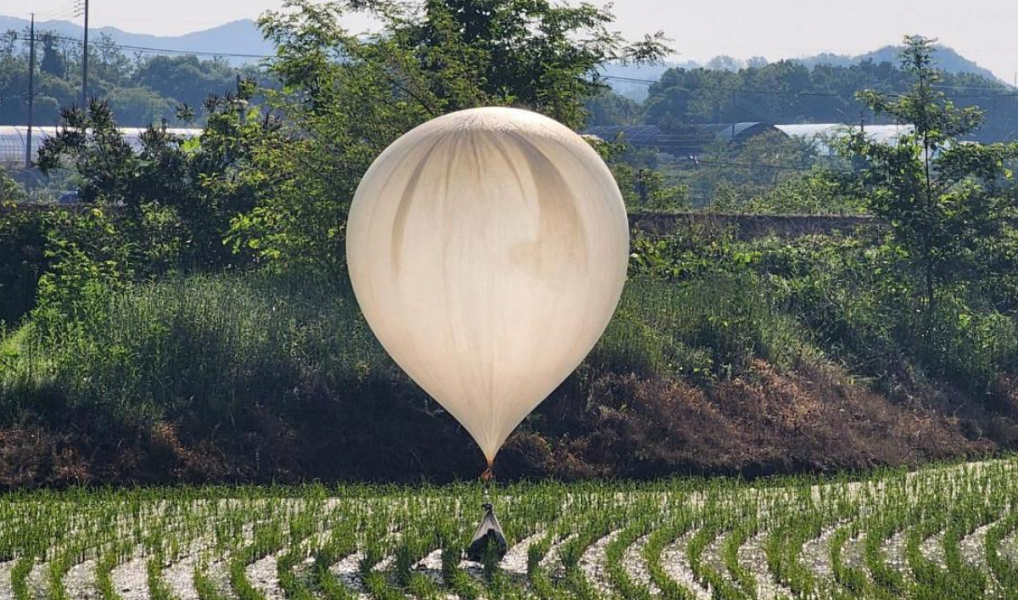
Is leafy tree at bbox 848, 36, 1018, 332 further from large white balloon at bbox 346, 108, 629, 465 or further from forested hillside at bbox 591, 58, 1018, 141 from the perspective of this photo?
forested hillside at bbox 591, 58, 1018, 141

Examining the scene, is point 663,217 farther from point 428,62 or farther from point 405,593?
point 405,593

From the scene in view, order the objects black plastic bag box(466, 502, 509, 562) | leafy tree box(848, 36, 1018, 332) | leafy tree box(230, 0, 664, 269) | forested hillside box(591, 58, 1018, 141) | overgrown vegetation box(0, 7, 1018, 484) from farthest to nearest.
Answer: forested hillside box(591, 58, 1018, 141) → leafy tree box(848, 36, 1018, 332) → leafy tree box(230, 0, 664, 269) → overgrown vegetation box(0, 7, 1018, 484) → black plastic bag box(466, 502, 509, 562)

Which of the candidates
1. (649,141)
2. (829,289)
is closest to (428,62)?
(829,289)

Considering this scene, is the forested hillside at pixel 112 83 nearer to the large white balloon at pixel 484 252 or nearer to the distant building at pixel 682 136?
the distant building at pixel 682 136

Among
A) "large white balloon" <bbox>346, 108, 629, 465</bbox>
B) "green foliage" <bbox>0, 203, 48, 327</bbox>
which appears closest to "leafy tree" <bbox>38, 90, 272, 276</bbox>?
"green foliage" <bbox>0, 203, 48, 327</bbox>

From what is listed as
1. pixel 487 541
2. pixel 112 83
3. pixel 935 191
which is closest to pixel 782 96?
pixel 112 83
